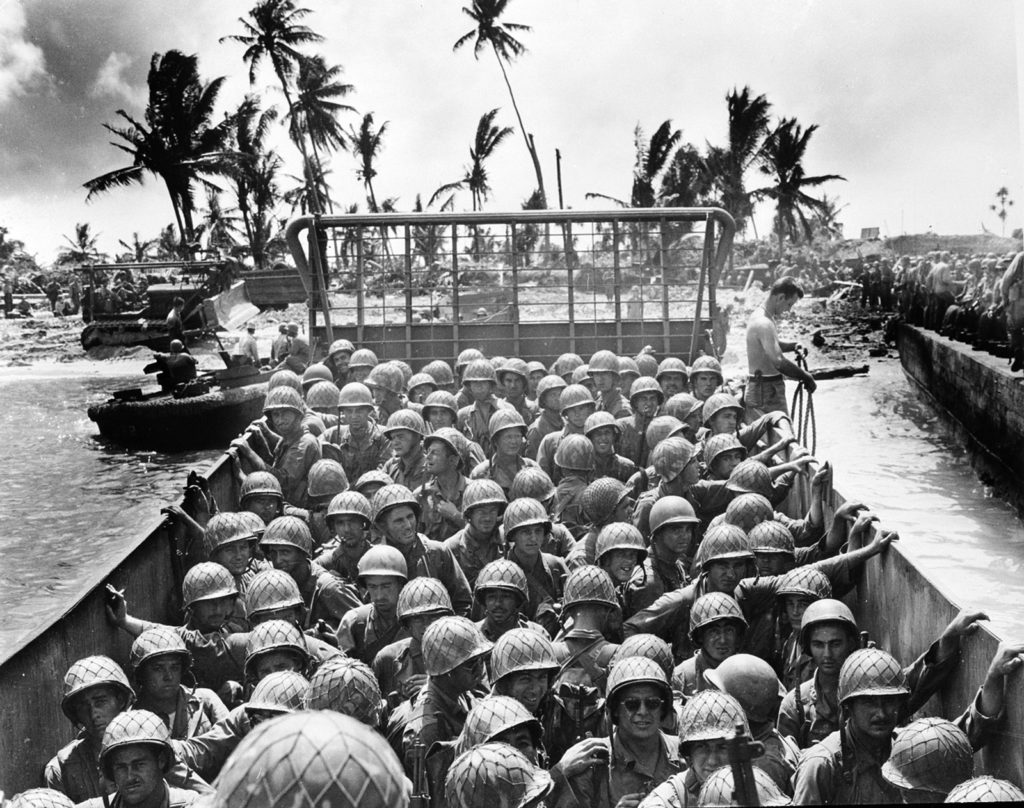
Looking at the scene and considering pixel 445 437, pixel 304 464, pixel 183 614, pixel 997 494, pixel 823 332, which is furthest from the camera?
pixel 823 332

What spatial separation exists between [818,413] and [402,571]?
15706 millimetres

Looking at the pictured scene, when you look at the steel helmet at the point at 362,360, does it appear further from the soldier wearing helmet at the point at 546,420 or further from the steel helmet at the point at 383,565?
the steel helmet at the point at 383,565

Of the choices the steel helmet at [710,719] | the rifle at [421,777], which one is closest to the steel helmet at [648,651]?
the steel helmet at [710,719]

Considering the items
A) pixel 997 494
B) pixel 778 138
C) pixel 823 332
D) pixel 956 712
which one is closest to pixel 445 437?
pixel 956 712

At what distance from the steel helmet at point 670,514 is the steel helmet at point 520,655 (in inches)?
66.4

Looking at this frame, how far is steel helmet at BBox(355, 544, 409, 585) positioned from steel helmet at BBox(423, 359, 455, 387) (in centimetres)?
404

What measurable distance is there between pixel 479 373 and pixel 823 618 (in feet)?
14.6

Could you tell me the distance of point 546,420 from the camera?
26.1 ft

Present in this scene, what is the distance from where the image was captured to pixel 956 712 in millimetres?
3781

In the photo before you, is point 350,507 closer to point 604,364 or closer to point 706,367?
point 604,364

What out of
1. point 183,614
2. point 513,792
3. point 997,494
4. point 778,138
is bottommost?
point 997,494

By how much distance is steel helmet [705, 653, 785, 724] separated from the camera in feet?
12.8

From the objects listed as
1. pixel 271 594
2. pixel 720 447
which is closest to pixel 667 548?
pixel 720 447

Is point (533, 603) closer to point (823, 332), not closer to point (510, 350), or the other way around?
point (510, 350)
